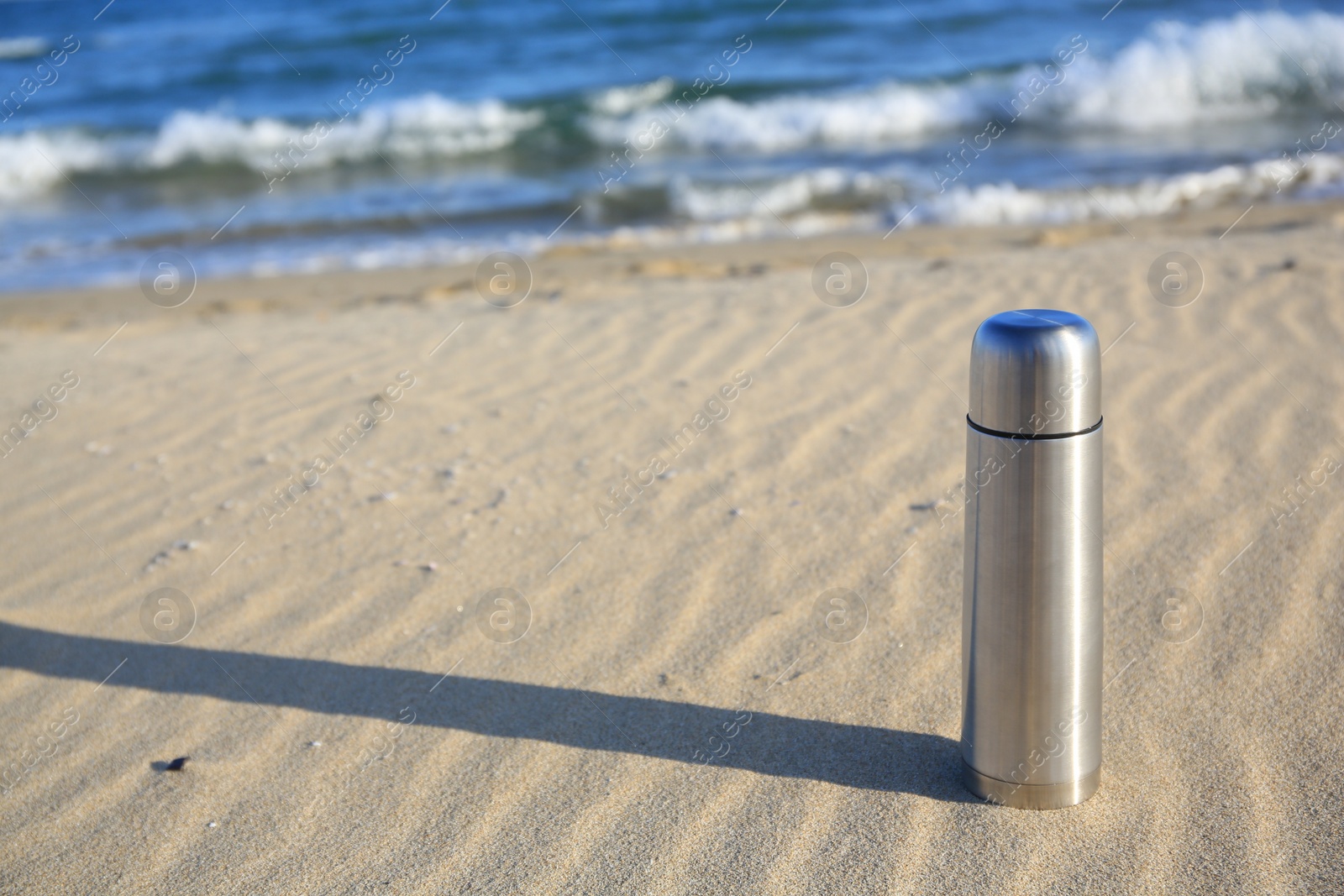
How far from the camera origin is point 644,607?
312cm

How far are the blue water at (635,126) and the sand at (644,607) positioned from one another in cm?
398

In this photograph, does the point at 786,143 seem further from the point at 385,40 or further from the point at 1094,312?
the point at 385,40

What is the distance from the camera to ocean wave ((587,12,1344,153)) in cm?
1296

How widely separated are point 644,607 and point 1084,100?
12.2 metres

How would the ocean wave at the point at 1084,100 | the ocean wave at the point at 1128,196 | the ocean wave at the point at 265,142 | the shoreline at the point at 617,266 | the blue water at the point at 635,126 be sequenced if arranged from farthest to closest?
the ocean wave at the point at 265,142 → the ocean wave at the point at 1084,100 → the blue water at the point at 635,126 → the ocean wave at the point at 1128,196 → the shoreline at the point at 617,266

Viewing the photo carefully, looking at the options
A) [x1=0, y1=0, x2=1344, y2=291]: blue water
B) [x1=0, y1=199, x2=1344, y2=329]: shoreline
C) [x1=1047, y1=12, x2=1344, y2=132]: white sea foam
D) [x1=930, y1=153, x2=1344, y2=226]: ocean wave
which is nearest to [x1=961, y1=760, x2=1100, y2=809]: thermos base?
[x1=0, y1=199, x2=1344, y2=329]: shoreline

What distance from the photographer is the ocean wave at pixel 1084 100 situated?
1296 centimetres

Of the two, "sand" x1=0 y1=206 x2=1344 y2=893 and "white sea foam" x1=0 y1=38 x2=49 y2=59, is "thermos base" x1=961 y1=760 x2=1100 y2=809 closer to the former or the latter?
"sand" x1=0 y1=206 x2=1344 y2=893

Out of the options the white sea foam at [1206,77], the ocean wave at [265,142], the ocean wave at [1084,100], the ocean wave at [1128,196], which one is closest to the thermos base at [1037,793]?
the ocean wave at [1128,196]

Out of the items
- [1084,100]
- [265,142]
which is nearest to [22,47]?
[265,142]

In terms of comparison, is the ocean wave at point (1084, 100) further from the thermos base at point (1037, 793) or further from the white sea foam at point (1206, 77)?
the thermos base at point (1037, 793)

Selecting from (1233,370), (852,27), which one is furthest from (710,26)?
(1233,370)

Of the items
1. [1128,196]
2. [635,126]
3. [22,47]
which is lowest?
[1128,196]

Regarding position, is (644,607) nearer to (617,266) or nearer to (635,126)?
(617,266)
